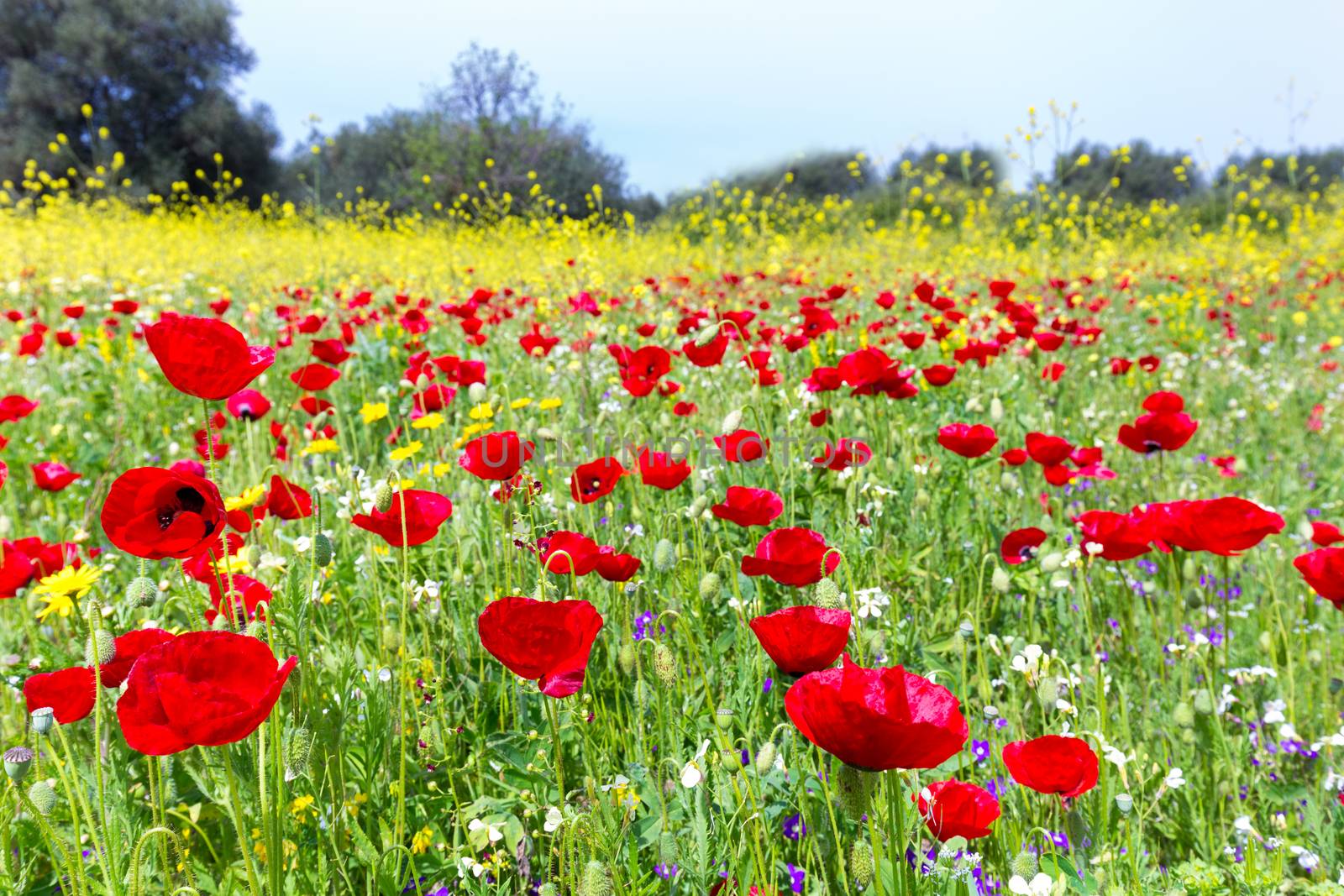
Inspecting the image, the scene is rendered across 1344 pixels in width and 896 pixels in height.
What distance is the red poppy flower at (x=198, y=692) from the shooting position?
0.73 m

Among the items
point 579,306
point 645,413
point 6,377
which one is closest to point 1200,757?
point 645,413

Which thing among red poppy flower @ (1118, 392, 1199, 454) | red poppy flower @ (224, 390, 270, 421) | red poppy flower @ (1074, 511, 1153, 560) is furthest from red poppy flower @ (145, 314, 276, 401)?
red poppy flower @ (1118, 392, 1199, 454)

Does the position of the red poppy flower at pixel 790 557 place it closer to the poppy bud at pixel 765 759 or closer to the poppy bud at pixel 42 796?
the poppy bud at pixel 765 759

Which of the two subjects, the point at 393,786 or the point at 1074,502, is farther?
the point at 1074,502

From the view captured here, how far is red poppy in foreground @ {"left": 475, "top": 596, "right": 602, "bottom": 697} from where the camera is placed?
899 millimetres

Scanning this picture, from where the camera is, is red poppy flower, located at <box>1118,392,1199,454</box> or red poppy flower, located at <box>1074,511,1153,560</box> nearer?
red poppy flower, located at <box>1074,511,1153,560</box>

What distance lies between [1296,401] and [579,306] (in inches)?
149

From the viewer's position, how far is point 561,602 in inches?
36.3

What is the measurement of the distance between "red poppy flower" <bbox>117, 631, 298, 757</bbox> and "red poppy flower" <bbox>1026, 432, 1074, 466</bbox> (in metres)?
1.71

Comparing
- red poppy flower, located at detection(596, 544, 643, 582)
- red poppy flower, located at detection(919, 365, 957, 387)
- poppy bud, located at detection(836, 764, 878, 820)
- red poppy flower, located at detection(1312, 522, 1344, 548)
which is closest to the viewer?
poppy bud, located at detection(836, 764, 878, 820)

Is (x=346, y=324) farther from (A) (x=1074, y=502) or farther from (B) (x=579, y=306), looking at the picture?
(A) (x=1074, y=502)

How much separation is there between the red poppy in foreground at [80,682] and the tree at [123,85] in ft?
79.0

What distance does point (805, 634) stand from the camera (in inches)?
36.3

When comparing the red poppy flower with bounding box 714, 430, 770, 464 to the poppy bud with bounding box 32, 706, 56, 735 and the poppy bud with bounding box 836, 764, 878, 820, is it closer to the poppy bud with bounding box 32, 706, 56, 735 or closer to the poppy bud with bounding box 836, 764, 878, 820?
the poppy bud with bounding box 836, 764, 878, 820
